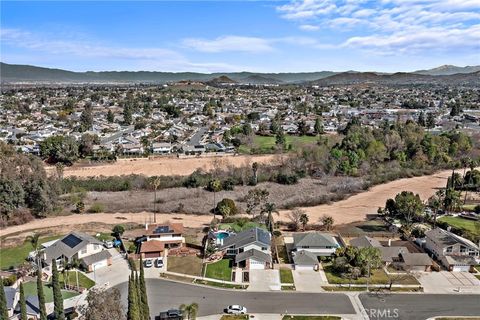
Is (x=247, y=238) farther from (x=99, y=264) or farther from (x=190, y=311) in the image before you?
(x=99, y=264)

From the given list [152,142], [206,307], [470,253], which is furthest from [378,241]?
[152,142]

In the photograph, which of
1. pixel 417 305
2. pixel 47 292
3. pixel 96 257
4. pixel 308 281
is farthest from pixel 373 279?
pixel 47 292

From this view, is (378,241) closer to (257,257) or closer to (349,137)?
(257,257)

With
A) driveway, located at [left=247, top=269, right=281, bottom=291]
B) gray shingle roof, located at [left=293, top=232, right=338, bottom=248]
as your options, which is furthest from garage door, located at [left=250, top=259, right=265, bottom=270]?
gray shingle roof, located at [left=293, top=232, right=338, bottom=248]

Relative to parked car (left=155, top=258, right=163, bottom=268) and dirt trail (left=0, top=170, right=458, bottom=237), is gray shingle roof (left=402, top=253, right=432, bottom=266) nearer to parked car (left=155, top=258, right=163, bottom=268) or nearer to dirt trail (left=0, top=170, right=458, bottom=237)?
dirt trail (left=0, top=170, right=458, bottom=237)

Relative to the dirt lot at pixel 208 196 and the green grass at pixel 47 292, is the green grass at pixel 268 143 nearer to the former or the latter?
the dirt lot at pixel 208 196

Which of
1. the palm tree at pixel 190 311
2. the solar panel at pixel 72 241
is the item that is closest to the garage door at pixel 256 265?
the palm tree at pixel 190 311

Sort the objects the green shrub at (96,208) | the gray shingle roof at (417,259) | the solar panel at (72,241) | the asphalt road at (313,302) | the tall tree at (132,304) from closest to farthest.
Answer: the tall tree at (132,304)
the asphalt road at (313,302)
the gray shingle roof at (417,259)
the solar panel at (72,241)
the green shrub at (96,208)

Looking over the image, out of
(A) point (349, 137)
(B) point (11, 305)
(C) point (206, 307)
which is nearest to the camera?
(B) point (11, 305)
